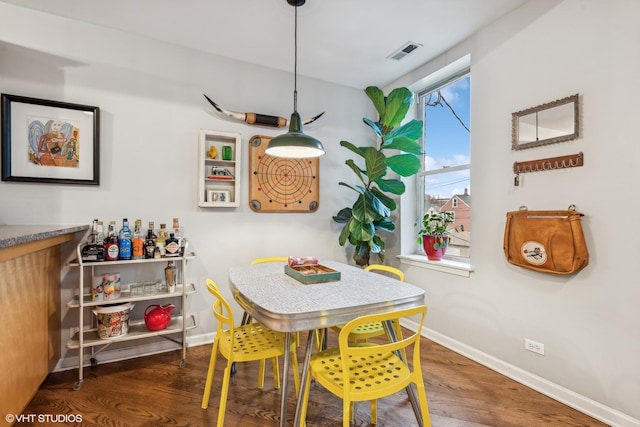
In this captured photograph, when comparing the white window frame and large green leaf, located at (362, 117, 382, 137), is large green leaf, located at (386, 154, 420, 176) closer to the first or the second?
large green leaf, located at (362, 117, 382, 137)

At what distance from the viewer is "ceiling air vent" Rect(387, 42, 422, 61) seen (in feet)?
8.83

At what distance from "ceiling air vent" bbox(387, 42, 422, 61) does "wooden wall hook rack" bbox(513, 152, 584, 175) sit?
4.44 ft

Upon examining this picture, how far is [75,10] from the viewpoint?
224cm

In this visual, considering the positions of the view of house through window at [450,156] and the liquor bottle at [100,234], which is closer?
the liquor bottle at [100,234]

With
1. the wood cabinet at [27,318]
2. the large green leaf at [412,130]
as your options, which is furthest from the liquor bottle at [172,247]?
the large green leaf at [412,130]

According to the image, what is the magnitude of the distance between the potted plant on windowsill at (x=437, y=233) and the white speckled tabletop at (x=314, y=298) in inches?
46.5

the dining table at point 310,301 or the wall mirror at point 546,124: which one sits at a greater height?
the wall mirror at point 546,124

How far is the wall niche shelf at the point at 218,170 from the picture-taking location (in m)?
2.68

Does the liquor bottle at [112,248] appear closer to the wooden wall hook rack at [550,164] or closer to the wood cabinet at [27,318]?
the wood cabinet at [27,318]

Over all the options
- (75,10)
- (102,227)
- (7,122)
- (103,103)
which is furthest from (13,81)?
(102,227)

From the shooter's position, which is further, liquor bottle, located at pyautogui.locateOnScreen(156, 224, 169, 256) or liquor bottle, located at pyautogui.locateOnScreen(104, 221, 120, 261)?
liquor bottle, located at pyautogui.locateOnScreen(156, 224, 169, 256)

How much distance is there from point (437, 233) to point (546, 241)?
101 cm

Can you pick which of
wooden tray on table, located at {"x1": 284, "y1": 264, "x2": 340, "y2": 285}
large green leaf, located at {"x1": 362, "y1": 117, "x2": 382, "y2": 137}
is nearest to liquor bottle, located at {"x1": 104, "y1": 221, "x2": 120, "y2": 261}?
wooden tray on table, located at {"x1": 284, "y1": 264, "x2": 340, "y2": 285}

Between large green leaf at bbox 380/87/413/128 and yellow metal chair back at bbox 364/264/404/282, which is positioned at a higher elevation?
large green leaf at bbox 380/87/413/128
